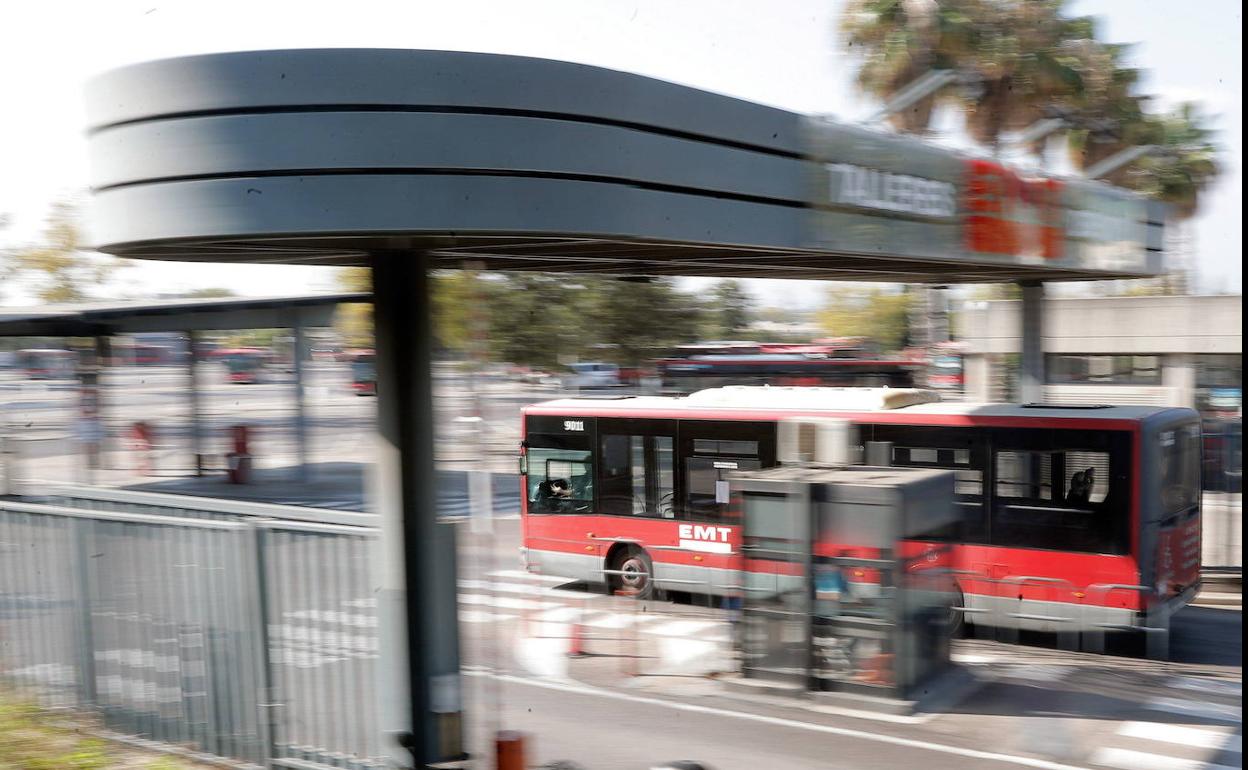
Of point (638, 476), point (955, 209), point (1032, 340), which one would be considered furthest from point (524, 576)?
point (955, 209)

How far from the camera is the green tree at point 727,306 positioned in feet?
107

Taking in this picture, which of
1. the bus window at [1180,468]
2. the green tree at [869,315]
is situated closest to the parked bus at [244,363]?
the green tree at [869,315]

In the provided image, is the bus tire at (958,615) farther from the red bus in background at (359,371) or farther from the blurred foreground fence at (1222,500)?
the red bus in background at (359,371)

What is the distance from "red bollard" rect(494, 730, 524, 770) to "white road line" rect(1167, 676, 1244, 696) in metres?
7.76

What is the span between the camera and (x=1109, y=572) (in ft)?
41.4

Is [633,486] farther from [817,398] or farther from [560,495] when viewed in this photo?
[817,398]

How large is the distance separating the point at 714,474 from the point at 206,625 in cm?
857

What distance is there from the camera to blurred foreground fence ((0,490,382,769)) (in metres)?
7.07

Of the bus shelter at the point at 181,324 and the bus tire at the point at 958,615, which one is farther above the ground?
the bus shelter at the point at 181,324

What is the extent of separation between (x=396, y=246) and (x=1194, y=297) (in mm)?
17226

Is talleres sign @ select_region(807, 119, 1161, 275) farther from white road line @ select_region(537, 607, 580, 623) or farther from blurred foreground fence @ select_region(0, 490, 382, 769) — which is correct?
white road line @ select_region(537, 607, 580, 623)

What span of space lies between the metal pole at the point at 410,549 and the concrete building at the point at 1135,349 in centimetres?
1424

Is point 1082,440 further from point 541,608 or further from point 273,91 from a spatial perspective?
point 273,91

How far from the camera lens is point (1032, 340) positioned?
17.7m
